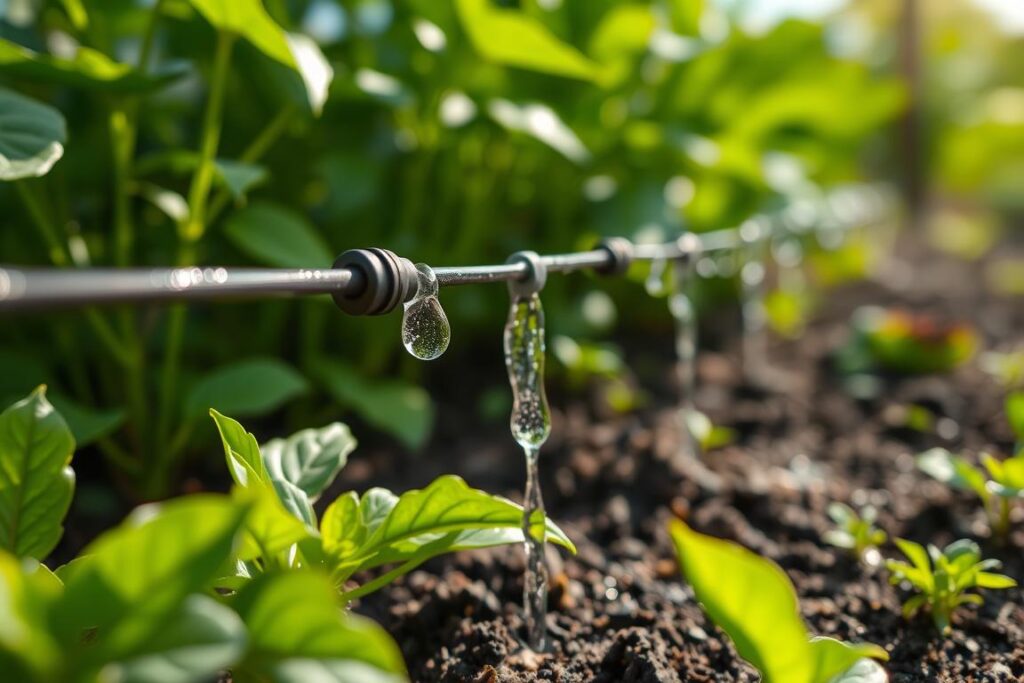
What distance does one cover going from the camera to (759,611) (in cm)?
54

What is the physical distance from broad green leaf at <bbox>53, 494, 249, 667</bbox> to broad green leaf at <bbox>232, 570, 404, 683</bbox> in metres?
0.04

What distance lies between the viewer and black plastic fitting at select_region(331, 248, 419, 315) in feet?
1.83

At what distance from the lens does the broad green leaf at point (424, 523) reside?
661 mm

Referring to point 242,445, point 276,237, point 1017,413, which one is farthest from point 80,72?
point 1017,413

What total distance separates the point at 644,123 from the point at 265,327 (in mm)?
875

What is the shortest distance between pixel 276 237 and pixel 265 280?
64cm

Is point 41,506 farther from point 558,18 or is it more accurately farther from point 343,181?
point 558,18

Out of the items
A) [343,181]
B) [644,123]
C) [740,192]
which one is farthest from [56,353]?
[740,192]

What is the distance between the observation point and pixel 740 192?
2.14 meters

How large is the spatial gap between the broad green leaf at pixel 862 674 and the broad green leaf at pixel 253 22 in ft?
2.45

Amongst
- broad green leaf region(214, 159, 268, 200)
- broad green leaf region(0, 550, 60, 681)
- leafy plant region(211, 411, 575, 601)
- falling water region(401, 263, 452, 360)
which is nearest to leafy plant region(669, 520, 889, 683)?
leafy plant region(211, 411, 575, 601)

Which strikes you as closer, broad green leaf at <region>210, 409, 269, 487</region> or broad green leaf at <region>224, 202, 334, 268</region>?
broad green leaf at <region>210, 409, 269, 487</region>

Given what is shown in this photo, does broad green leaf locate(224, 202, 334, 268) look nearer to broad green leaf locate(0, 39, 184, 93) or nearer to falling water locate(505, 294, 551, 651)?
broad green leaf locate(0, 39, 184, 93)

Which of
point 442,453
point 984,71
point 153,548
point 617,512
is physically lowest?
point 442,453
